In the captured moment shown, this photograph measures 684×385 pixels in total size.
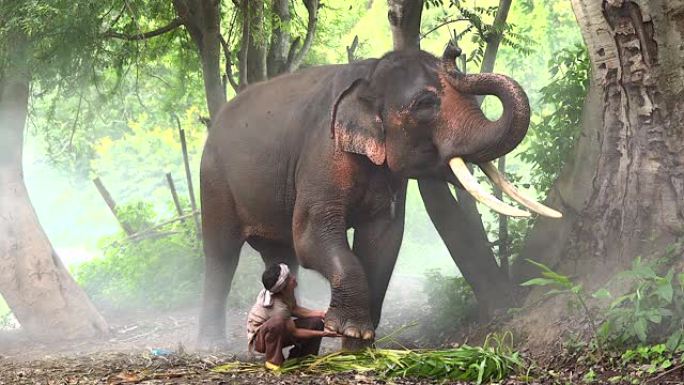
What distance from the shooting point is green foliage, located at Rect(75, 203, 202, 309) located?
13.8 meters

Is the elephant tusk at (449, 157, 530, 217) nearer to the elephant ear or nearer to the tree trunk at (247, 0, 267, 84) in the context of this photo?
the elephant ear

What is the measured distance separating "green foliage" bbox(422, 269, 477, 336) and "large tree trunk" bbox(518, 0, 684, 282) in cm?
164

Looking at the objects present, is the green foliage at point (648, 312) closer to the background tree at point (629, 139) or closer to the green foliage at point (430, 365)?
the background tree at point (629, 139)

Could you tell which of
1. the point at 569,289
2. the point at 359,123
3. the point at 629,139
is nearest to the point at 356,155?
the point at 359,123

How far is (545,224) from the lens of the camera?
8.01 m

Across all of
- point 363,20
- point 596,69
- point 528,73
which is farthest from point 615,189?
point 528,73

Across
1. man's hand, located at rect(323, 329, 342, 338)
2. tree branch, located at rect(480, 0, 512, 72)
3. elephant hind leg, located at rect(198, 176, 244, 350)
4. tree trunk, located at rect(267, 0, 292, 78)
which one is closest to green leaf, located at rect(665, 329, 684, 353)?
man's hand, located at rect(323, 329, 342, 338)

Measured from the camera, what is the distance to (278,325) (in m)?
6.64

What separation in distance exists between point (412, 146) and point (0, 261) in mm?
5924

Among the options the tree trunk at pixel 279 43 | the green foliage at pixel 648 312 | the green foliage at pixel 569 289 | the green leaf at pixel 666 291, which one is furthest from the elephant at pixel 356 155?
the tree trunk at pixel 279 43

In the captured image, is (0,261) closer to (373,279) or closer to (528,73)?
(373,279)

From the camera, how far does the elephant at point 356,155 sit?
715 centimetres

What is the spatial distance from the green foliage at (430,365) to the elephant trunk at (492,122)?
4.65ft

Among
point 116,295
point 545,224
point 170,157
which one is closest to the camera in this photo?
point 545,224
